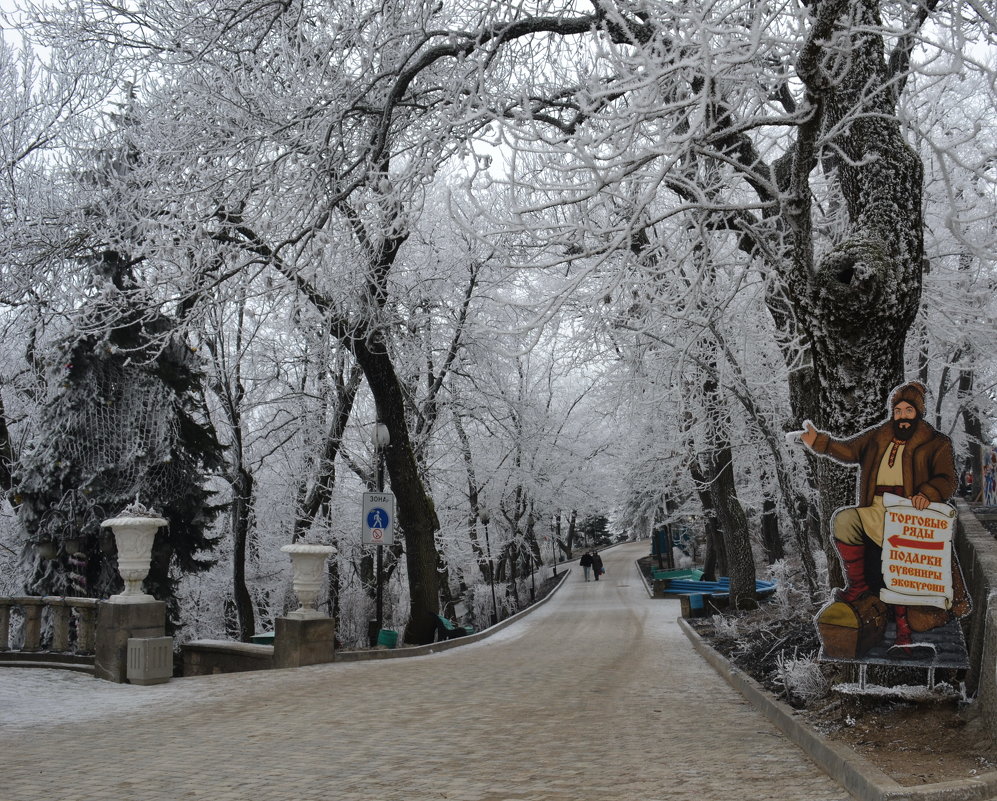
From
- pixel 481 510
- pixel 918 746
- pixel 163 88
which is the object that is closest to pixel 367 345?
pixel 163 88

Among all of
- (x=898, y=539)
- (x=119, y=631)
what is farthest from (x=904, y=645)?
(x=119, y=631)

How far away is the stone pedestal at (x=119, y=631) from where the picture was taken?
12297 mm

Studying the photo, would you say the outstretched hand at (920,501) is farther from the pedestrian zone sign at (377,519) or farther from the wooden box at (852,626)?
the pedestrian zone sign at (377,519)

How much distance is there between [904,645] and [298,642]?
951 centimetres

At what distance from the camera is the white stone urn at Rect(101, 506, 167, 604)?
12367 millimetres

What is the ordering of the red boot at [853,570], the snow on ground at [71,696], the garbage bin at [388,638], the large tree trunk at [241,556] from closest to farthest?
the red boot at [853,570], the snow on ground at [71,696], the garbage bin at [388,638], the large tree trunk at [241,556]

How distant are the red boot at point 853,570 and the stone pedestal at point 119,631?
30.3 ft

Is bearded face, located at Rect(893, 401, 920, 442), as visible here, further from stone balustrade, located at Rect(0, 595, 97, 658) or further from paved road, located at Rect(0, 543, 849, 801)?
stone balustrade, located at Rect(0, 595, 97, 658)

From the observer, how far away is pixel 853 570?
717 centimetres

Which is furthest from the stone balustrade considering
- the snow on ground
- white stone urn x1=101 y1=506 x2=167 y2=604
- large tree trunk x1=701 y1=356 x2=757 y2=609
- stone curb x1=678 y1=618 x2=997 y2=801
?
large tree trunk x1=701 y1=356 x2=757 y2=609

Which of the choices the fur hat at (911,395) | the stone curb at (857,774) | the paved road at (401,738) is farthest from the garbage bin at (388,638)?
the fur hat at (911,395)

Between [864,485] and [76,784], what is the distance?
19.8 ft

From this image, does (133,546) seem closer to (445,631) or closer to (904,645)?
(445,631)

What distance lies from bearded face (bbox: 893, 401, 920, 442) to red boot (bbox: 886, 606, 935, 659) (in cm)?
127
